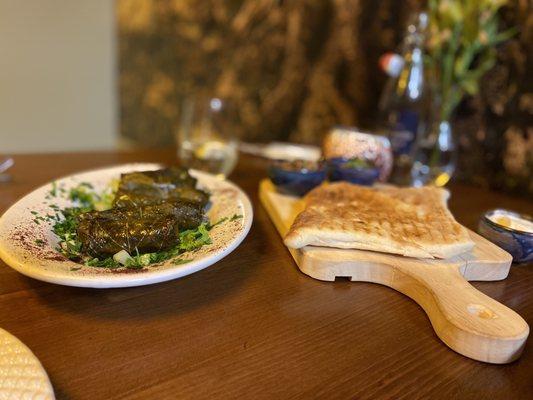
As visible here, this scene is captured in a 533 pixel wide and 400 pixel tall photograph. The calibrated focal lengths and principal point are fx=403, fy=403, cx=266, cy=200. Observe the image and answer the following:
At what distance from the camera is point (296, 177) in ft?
3.96

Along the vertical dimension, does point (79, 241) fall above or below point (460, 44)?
below

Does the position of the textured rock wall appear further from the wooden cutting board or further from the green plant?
the wooden cutting board

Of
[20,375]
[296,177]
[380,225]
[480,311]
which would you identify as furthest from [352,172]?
[20,375]

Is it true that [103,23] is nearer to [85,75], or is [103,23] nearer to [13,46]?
[85,75]

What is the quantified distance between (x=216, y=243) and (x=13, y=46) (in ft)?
10.8

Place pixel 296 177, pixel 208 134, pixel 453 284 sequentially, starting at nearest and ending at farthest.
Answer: pixel 453 284 → pixel 296 177 → pixel 208 134

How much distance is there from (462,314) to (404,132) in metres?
1.12

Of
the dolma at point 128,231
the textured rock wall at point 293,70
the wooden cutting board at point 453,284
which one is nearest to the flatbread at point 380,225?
the wooden cutting board at point 453,284

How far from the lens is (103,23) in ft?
11.8

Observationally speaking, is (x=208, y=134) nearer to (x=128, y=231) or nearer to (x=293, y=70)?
(x=128, y=231)

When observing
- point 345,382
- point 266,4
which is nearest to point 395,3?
point 266,4

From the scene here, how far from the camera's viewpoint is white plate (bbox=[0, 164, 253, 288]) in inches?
25.6

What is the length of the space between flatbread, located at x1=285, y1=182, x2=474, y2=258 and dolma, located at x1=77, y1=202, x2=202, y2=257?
255 millimetres

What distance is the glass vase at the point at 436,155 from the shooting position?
1630 mm
